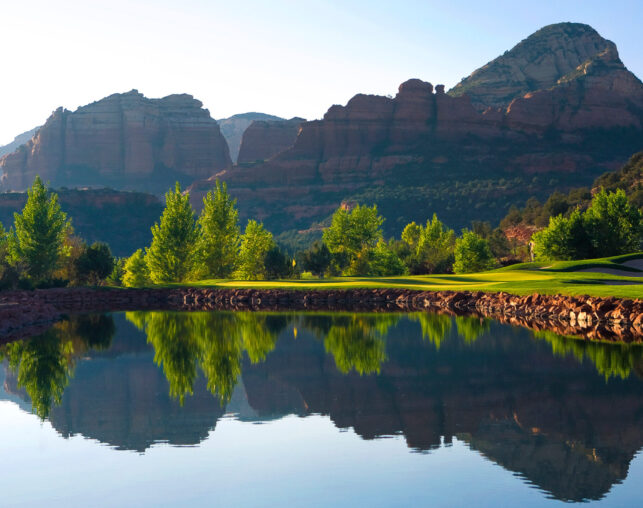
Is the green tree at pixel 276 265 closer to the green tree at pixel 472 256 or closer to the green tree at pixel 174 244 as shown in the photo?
the green tree at pixel 174 244

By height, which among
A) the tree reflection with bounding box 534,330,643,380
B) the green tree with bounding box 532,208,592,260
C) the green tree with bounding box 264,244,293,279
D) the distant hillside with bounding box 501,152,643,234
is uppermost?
the distant hillside with bounding box 501,152,643,234

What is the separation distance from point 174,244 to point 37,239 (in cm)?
→ 1186

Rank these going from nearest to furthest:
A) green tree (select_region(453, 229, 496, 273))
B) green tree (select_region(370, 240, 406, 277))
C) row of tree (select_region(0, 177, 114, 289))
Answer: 1. row of tree (select_region(0, 177, 114, 289))
2. green tree (select_region(453, 229, 496, 273))
3. green tree (select_region(370, 240, 406, 277))

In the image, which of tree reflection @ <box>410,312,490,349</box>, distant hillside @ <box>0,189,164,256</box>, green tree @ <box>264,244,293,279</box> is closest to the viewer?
tree reflection @ <box>410,312,490,349</box>

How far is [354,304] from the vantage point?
46.3 metres

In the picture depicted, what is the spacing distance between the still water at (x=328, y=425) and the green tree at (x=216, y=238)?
40952 millimetres

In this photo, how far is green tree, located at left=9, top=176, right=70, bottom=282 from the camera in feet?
187

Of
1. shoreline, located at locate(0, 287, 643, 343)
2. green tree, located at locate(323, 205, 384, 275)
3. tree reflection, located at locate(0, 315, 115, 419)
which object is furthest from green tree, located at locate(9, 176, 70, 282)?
green tree, located at locate(323, 205, 384, 275)

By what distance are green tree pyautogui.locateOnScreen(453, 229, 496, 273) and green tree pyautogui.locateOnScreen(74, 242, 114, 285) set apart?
3198 centimetres

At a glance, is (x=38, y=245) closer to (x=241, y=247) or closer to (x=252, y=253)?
(x=241, y=247)

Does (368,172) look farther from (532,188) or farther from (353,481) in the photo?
(353,481)

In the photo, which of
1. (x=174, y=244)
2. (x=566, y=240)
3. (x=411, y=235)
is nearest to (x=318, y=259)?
(x=174, y=244)

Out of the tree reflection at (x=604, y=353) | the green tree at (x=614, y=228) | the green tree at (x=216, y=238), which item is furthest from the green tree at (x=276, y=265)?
the tree reflection at (x=604, y=353)

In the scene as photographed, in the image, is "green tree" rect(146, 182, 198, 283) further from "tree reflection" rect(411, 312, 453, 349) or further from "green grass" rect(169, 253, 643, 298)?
"tree reflection" rect(411, 312, 453, 349)
